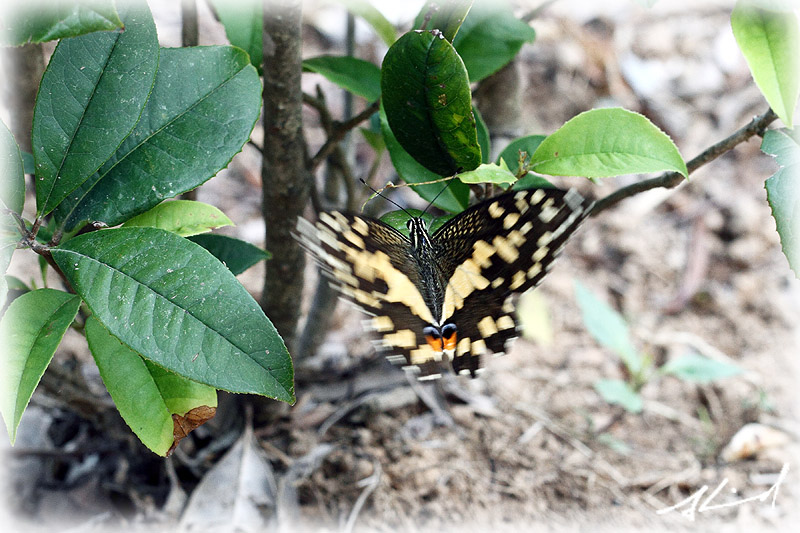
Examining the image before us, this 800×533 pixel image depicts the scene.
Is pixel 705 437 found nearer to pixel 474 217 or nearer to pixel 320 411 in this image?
pixel 320 411

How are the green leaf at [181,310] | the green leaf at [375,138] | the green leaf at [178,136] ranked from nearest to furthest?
the green leaf at [181,310] < the green leaf at [178,136] < the green leaf at [375,138]

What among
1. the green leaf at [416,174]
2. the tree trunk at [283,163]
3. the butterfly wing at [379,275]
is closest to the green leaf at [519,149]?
the green leaf at [416,174]

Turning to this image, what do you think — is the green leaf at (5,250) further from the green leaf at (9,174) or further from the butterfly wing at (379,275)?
the butterfly wing at (379,275)

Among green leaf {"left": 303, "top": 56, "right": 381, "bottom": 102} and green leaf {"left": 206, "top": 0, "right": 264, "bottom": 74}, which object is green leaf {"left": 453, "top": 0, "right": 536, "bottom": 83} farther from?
green leaf {"left": 206, "top": 0, "right": 264, "bottom": 74}

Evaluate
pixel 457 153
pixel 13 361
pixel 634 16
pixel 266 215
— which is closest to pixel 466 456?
pixel 266 215

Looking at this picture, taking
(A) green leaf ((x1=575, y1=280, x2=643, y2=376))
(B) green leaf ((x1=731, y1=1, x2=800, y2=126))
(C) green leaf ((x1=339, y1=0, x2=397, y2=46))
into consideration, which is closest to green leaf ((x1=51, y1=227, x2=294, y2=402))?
(C) green leaf ((x1=339, y1=0, x2=397, y2=46))

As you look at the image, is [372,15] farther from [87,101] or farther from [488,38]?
[87,101]

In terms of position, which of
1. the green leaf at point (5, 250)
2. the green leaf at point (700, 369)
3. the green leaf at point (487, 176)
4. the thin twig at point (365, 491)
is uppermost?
the green leaf at point (487, 176)
